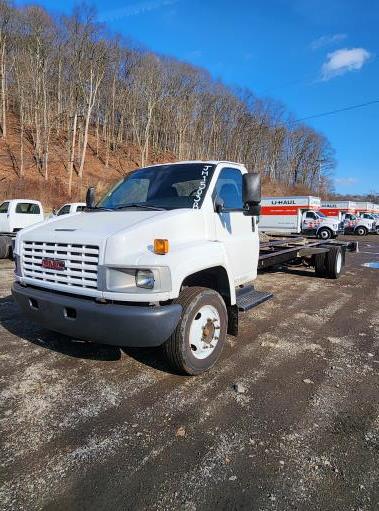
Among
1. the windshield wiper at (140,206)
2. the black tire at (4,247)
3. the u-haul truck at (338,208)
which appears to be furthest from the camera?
the u-haul truck at (338,208)

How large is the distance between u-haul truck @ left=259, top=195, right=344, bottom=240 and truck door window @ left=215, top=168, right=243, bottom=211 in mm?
25625

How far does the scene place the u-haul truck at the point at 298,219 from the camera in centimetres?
3072

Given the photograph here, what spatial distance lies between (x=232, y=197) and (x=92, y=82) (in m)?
37.9

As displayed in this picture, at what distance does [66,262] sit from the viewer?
3744mm

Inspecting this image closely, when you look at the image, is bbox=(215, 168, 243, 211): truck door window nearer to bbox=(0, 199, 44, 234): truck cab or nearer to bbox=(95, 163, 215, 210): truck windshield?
bbox=(95, 163, 215, 210): truck windshield

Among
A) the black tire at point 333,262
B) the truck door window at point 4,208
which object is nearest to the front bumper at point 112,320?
the black tire at point 333,262

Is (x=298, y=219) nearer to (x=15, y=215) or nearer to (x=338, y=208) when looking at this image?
(x=338, y=208)

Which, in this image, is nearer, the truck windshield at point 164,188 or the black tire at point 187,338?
the black tire at point 187,338

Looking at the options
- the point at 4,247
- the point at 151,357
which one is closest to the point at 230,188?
the point at 151,357

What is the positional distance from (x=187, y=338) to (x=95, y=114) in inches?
2002

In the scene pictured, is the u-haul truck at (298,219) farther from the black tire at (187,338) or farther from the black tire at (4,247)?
the black tire at (187,338)

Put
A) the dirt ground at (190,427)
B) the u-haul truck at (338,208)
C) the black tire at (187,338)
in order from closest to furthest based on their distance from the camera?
the dirt ground at (190,427) < the black tire at (187,338) < the u-haul truck at (338,208)

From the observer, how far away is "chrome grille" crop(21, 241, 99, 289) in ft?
11.7

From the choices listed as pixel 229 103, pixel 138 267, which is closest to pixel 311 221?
pixel 138 267
